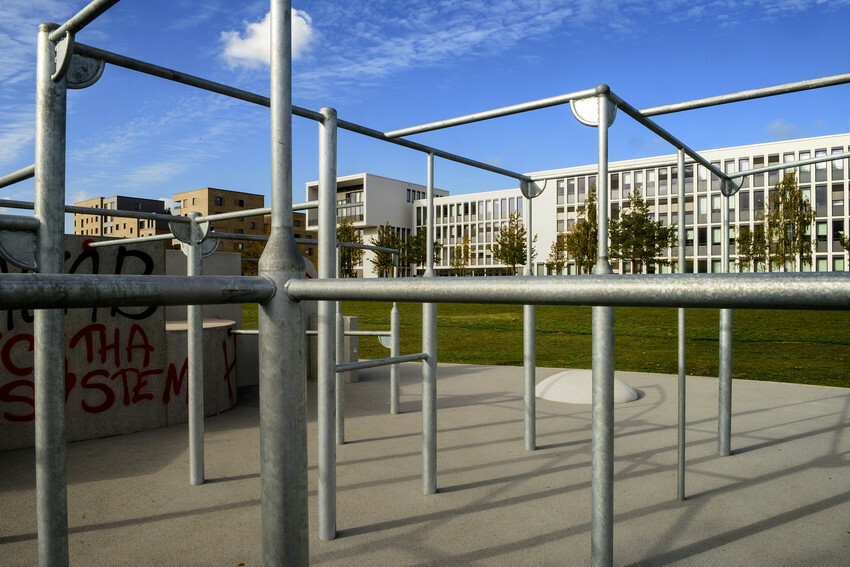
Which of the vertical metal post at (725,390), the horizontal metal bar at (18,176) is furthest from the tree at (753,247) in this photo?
the horizontal metal bar at (18,176)

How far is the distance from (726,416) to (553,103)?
309 cm

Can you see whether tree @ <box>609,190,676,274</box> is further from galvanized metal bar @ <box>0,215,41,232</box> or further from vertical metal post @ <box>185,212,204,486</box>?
galvanized metal bar @ <box>0,215,41,232</box>

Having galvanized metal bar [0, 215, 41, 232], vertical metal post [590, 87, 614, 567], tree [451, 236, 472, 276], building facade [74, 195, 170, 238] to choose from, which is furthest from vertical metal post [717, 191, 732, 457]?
building facade [74, 195, 170, 238]

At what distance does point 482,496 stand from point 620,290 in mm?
3647

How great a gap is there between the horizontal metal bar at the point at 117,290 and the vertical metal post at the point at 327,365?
2.39 meters

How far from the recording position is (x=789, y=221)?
A: 1542 inches

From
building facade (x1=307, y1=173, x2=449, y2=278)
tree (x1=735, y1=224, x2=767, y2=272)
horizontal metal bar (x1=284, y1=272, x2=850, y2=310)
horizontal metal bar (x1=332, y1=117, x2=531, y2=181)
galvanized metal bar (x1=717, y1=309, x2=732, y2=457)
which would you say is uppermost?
building facade (x1=307, y1=173, x2=449, y2=278)

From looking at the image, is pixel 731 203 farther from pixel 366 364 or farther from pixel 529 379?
pixel 366 364

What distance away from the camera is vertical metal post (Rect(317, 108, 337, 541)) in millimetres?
3352

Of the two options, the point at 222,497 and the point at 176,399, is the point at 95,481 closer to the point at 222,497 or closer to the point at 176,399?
the point at 222,497

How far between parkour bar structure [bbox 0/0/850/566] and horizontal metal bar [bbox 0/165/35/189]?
1 cm

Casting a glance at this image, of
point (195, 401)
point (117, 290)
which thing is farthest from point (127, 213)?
point (117, 290)

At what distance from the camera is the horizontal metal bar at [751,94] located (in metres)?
3.15

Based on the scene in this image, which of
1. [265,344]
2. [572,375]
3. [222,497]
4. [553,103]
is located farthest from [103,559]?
[572,375]
